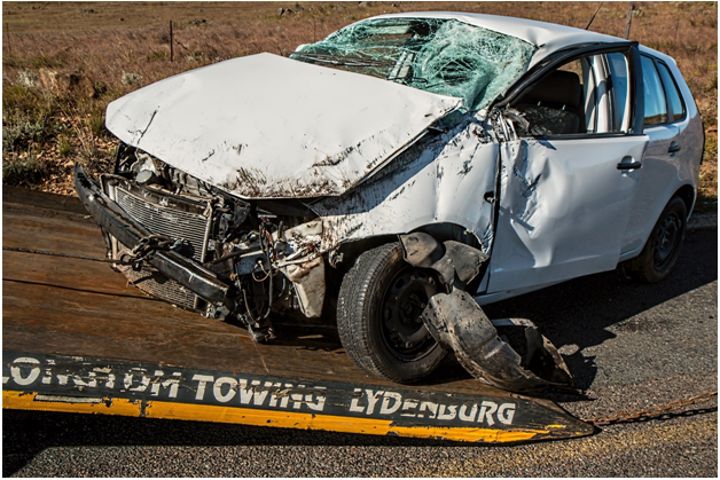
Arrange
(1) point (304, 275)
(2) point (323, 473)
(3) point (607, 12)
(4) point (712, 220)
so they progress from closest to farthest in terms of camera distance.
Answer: (2) point (323, 473) < (1) point (304, 275) < (4) point (712, 220) < (3) point (607, 12)

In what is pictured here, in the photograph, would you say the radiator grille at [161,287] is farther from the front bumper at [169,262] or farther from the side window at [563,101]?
the side window at [563,101]

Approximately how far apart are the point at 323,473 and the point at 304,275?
92 centimetres

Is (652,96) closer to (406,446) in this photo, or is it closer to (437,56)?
(437,56)

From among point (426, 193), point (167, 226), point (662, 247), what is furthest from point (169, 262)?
point (662, 247)

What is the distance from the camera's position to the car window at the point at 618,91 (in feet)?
16.1

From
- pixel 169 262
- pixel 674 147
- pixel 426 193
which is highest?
pixel 674 147

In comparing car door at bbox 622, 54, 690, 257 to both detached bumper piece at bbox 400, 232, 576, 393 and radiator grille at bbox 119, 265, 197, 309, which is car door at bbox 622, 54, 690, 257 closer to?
detached bumper piece at bbox 400, 232, 576, 393

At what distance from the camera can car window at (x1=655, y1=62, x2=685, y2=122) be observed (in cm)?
563

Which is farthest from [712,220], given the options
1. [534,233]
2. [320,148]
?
[320,148]

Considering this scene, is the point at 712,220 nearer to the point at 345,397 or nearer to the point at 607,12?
the point at 345,397

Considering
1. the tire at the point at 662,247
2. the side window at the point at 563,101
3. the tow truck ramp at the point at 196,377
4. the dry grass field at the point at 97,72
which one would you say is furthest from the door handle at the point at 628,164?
the dry grass field at the point at 97,72

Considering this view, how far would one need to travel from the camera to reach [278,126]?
11.9ft

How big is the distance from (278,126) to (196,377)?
1268 millimetres

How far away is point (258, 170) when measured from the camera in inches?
135
